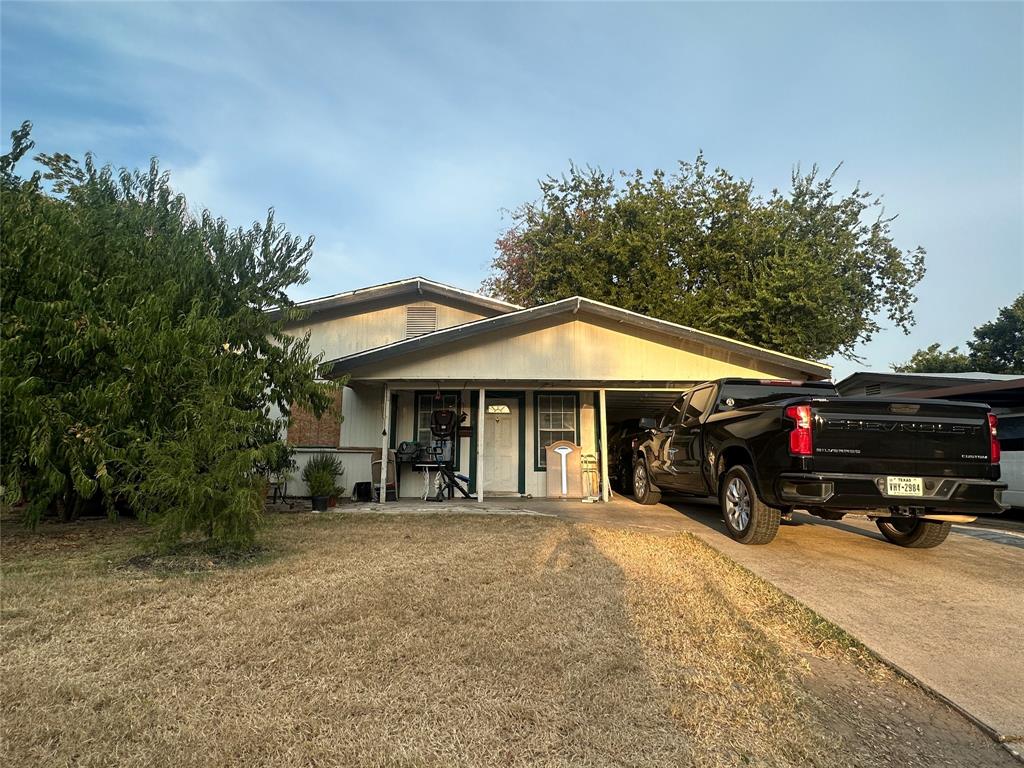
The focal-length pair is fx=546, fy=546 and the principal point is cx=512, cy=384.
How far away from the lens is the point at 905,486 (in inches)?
193

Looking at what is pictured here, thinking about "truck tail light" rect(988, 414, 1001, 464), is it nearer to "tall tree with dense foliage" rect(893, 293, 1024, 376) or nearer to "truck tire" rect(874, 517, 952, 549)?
"truck tire" rect(874, 517, 952, 549)

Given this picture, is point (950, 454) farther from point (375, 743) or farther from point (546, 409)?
point (546, 409)

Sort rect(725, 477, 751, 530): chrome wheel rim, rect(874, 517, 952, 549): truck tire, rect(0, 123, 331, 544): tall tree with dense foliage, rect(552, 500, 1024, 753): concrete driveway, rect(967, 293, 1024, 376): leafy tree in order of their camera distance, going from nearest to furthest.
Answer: rect(552, 500, 1024, 753): concrete driveway < rect(0, 123, 331, 544): tall tree with dense foliage < rect(874, 517, 952, 549): truck tire < rect(725, 477, 751, 530): chrome wheel rim < rect(967, 293, 1024, 376): leafy tree

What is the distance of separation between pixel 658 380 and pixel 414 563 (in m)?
6.73

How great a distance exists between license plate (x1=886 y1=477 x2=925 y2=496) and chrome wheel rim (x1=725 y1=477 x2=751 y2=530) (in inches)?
53.3

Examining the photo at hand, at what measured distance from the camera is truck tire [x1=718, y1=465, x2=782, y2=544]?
19.0 ft

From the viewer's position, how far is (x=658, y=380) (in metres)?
10.5

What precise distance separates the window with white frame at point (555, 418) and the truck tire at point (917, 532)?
6.58 meters

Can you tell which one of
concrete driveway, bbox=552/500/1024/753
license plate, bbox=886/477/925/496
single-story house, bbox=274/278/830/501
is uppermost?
single-story house, bbox=274/278/830/501

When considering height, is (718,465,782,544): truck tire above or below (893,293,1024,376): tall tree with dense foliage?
below

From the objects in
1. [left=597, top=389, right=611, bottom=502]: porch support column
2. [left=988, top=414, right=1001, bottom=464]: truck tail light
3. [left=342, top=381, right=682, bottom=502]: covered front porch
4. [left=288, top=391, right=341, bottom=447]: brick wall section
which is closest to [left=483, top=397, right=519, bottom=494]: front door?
[left=342, top=381, right=682, bottom=502]: covered front porch

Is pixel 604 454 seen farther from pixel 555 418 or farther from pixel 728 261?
pixel 728 261

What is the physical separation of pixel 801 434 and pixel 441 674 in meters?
3.85

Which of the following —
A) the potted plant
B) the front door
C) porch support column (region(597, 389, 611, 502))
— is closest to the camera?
the potted plant
